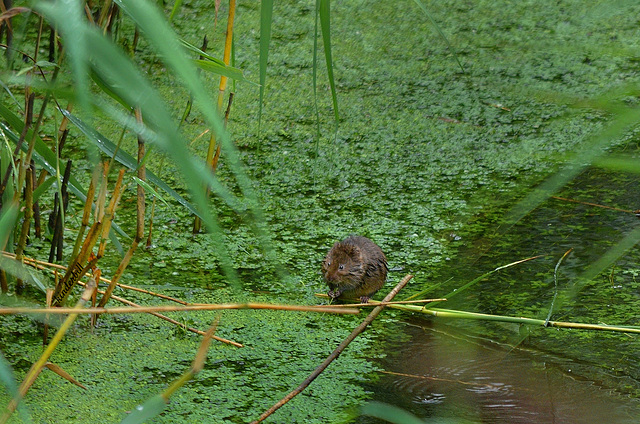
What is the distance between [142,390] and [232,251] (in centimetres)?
95

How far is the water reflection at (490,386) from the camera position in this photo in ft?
6.72

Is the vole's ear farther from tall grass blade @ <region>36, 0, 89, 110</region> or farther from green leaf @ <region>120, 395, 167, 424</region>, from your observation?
tall grass blade @ <region>36, 0, 89, 110</region>

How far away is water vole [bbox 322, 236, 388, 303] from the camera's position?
2678mm

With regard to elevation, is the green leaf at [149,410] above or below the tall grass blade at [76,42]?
below

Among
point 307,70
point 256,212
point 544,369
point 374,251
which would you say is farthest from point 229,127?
point 256,212

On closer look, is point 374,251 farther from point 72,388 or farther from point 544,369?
point 72,388

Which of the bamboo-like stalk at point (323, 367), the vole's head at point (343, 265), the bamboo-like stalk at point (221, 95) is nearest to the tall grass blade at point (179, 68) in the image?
the bamboo-like stalk at point (323, 367)

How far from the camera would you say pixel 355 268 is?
2646 millimetres

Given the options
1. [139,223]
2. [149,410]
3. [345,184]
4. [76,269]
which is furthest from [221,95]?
[149,410]

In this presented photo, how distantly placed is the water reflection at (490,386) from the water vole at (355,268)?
12.9 inches

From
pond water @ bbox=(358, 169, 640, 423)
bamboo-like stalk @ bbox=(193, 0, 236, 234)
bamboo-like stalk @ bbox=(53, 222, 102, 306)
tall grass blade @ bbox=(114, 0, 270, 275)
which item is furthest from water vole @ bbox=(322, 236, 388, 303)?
tall grass blade @ bbox=(114, 0, 270, 275)

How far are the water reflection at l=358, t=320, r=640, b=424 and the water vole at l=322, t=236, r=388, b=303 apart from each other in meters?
0.33

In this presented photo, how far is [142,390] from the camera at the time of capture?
2.10 metres

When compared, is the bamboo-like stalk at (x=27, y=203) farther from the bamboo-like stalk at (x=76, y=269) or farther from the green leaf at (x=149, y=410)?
the green leaf at (x=149, y=410)
